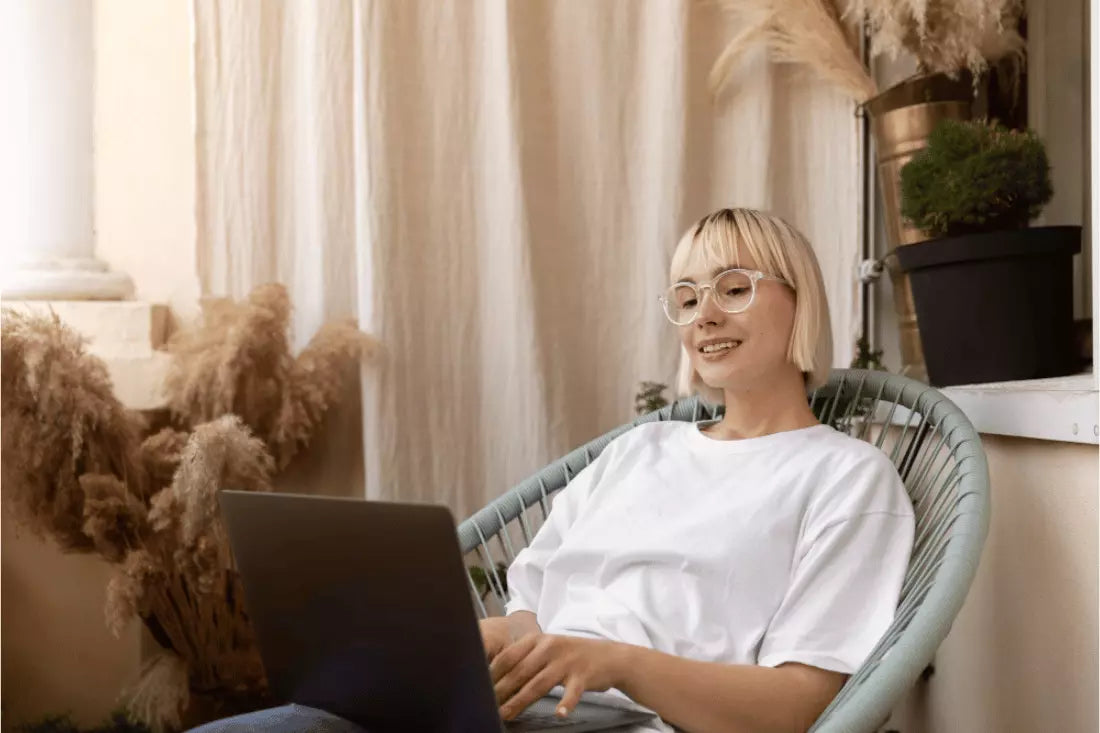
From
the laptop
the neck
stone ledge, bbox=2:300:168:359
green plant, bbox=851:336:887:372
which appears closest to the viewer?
the laptop

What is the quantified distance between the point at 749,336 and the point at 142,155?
→ 1.57 m

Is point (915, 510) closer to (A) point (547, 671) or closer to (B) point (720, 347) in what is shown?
(B) point (720, 347)

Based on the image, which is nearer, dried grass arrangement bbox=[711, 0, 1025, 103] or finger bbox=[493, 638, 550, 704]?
finger bbox=[493, 638, 550, 704]

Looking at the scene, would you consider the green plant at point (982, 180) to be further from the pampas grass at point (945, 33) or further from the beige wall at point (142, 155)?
the beige wall at point (142, 155)

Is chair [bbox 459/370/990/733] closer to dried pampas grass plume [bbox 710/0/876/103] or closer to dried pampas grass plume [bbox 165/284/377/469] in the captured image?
dried pampas grass plume [bbox 165/284/377/469]

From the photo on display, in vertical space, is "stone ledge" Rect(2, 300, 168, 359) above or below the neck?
above

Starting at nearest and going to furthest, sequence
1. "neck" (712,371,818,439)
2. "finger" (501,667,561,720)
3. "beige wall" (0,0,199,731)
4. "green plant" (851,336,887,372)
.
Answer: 1. "finger" (501,667,561,720)
2. "neck" (712,371,818,439)
3. "green plant" (851,336,887,372)
4. "beige wall" (0,0,199,731)

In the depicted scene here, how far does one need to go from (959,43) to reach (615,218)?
709 millimetres

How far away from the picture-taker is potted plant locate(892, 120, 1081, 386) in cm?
168

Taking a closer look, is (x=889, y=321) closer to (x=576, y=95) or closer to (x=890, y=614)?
(x=576, y=95)

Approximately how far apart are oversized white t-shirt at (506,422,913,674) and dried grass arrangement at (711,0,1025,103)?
0.90m

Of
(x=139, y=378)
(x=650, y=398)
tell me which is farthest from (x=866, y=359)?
(x=139, y=378)

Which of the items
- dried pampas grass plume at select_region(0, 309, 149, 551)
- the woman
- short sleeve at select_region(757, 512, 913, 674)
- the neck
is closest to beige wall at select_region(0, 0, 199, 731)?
dried pampas grass plume at select_region(0, 309, 149, 551)

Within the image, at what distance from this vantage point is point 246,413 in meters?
2.13
